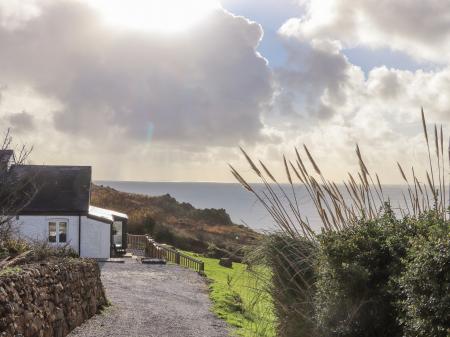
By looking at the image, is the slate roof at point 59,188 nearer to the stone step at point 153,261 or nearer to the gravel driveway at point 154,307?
the stone step at point 153,261

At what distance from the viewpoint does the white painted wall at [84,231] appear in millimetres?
31672

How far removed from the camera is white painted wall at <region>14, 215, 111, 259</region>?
31.7 m

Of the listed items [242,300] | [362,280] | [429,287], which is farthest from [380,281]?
[242,300]

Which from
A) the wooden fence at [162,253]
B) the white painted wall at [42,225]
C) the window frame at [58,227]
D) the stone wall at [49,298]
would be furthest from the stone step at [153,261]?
the stone wall at [49,298]

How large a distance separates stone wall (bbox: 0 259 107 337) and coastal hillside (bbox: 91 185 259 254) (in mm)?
13426

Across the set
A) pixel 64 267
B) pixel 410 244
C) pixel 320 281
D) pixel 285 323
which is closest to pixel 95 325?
pixel 64 267

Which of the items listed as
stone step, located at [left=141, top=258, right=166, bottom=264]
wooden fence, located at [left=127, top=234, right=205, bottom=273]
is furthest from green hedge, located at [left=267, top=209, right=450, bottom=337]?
stone step, located at [left=141, top=258, right=166, bottom=264]

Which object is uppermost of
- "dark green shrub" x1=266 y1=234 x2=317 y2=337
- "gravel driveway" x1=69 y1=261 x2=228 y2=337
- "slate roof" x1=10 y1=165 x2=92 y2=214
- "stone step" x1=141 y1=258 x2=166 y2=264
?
"slate roof" x1=10 y1=165 x2=92 y2=214

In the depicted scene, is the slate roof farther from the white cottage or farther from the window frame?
the window frame

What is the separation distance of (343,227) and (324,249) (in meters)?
0.53

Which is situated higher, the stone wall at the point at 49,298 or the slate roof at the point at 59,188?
the slate roof at the point at 59,188

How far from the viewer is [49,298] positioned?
40.8 feet

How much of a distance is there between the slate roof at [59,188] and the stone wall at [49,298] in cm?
1578

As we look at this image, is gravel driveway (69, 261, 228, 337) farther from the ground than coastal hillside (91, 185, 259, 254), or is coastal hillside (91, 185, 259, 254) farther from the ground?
coastal hillside (91, 185, 259, 254)
